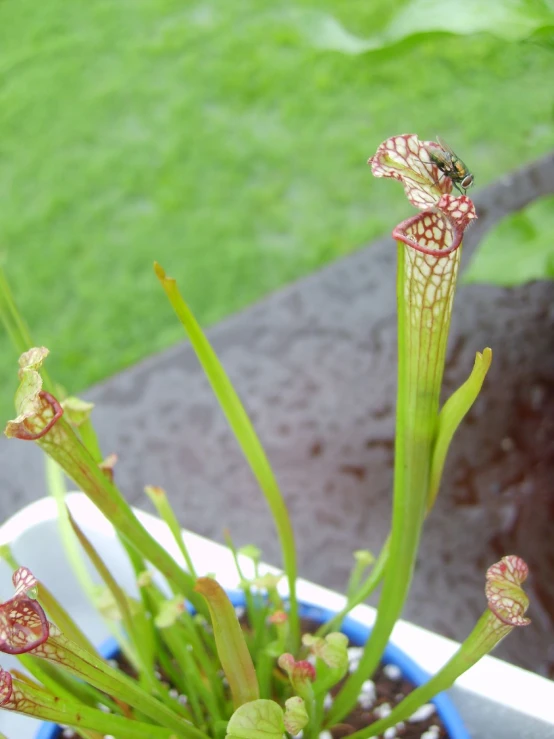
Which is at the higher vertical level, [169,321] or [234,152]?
[234,152]

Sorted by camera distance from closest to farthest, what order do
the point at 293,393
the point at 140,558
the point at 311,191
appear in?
the point at 140,558 < the point at 293,393 < the point at 311,191

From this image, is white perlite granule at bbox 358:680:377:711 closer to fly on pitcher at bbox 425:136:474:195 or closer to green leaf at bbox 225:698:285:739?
green leaf at bbox 225:698:285:739

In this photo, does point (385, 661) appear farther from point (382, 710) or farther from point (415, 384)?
point (415, 384)

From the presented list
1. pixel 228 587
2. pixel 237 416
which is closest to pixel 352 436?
pixel 228 587

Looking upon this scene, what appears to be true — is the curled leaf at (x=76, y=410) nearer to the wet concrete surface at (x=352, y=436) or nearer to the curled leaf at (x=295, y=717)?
the curled leaf at (x=295, y=717)

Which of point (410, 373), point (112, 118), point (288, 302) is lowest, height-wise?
point (288, 302)

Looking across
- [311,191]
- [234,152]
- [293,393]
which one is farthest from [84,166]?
[293,393]

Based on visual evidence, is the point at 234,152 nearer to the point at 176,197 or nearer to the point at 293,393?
the point at 176,197
